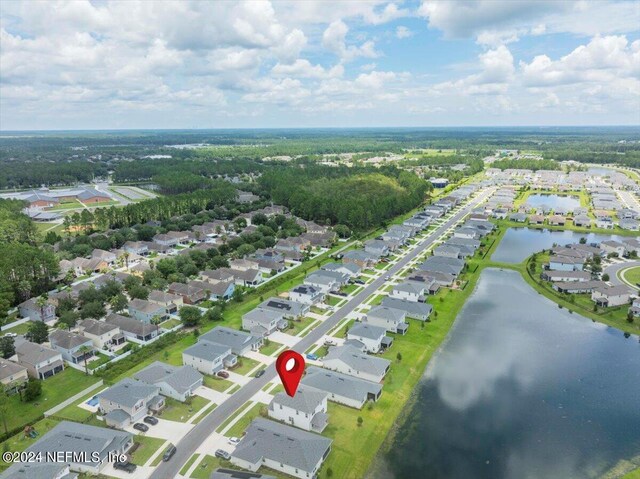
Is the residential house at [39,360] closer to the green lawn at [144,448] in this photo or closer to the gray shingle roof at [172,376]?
the gray shingle roof at [172,376]

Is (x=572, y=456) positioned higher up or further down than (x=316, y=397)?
further down

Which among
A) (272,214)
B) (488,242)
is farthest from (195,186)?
(488,242)

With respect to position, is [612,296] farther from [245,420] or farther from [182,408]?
[182,408]

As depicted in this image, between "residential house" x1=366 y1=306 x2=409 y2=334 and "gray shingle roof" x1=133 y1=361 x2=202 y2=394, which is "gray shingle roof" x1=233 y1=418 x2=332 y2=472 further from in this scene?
"residential house" x1=366 y1=306 x2=409 y2=334

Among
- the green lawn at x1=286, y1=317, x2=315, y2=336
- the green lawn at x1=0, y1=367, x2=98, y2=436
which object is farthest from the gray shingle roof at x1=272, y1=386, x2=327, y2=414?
the green lawn at x1=0, y1=367, x2=98, y2=436

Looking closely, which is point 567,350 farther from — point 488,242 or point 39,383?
point 39,383
